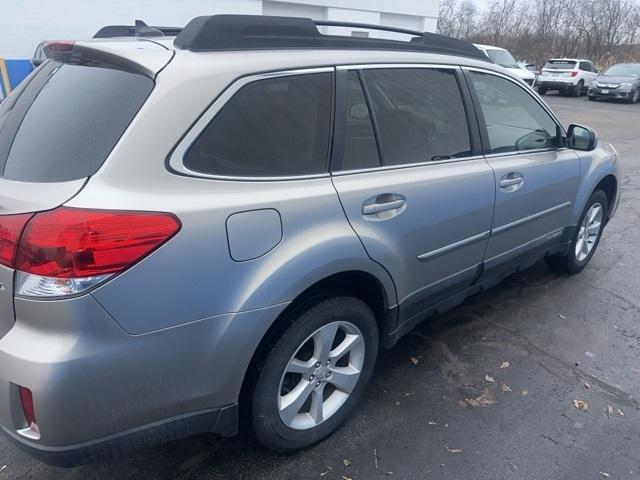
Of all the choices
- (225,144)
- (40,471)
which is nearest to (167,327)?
(225,144)

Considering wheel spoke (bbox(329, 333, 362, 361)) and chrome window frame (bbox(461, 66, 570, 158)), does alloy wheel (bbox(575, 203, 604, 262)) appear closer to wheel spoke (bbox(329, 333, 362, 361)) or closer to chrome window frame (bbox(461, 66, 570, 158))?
chrome window frame (bbox(461, 66, 570, 158))

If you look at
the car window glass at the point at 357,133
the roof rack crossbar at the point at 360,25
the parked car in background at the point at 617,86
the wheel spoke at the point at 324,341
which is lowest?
the parked car in background at the point at 617,86

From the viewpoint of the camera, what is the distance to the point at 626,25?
1491 inches

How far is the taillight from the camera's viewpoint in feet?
5.37

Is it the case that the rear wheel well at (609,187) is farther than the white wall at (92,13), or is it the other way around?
the white wall at (92,13)

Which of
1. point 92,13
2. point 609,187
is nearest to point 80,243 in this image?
point 609,187

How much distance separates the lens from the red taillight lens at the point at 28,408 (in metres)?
1.69

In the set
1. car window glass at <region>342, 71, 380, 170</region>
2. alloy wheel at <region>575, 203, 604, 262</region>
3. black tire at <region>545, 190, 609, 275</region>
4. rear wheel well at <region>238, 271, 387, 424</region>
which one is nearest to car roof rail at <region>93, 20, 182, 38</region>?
car window glass at <region>342, 71, 380, 170</region>

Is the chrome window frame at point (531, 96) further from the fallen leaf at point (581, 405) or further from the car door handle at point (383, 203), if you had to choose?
the fallen leaf at point (581, 405)

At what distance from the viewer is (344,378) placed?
99.3 inches

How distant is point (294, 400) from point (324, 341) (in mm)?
286

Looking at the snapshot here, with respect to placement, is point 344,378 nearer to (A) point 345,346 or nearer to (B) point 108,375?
(A) point 345,346

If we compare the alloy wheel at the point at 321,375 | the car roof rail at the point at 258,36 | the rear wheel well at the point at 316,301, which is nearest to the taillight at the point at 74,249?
the rear wheel well at the point at 316,301

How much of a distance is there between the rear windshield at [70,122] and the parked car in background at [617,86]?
995 inches
